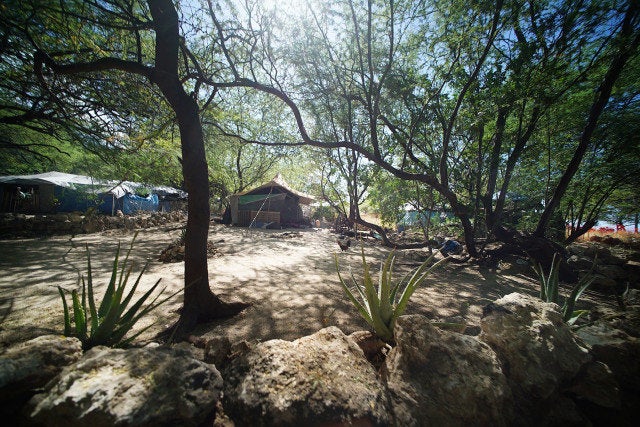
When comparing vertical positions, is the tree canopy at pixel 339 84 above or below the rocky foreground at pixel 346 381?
above

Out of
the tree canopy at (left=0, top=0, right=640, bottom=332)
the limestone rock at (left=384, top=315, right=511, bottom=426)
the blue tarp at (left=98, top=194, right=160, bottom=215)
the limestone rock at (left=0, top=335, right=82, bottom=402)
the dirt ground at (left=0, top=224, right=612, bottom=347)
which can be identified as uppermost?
the tree canopy at (left=0, top=0, right=640, bottom=332)

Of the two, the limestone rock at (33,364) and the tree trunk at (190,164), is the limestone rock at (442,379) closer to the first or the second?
the limestone rock at (33,364)

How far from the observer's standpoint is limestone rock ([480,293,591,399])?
139 cm

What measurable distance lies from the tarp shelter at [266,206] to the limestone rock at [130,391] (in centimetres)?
1635

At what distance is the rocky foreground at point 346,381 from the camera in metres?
0.94

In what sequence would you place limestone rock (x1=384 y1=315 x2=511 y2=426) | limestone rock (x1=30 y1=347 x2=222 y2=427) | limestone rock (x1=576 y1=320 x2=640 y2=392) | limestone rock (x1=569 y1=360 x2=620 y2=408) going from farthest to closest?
limestone rock (x1=576 y1=320 x2=640 y2=392) → limestone rock (x1=569 y1=360 x2=620 y2=408) → limestone rock (x1=384 y1=315 x2=511 y2=426) → limestone rock (x1=30 y1=347 x2=222 y2=427)

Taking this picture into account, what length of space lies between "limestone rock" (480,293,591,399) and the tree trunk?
2.84m

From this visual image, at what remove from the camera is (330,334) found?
152 cm

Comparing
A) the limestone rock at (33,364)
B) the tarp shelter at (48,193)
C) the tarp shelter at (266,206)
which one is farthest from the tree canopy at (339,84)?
the tarp shelter at (266,206)

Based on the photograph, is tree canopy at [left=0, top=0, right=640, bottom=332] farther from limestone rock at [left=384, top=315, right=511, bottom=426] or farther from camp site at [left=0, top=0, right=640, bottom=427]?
limestone rock at [left=384, top=315, right=511, bottom=426]

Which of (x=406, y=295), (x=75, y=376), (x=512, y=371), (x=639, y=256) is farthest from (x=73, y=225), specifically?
(x=639, y=256)

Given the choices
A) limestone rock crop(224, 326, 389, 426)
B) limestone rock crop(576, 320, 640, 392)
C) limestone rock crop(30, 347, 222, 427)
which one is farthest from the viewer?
limestone rock crop(576, 320, 640, 392)

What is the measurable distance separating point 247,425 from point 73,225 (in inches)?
546

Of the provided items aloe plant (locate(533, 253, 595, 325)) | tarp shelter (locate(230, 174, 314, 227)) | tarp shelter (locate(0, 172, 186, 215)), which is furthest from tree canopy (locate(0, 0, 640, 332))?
tarp shelter (locate(230, 174, 314, 227))
